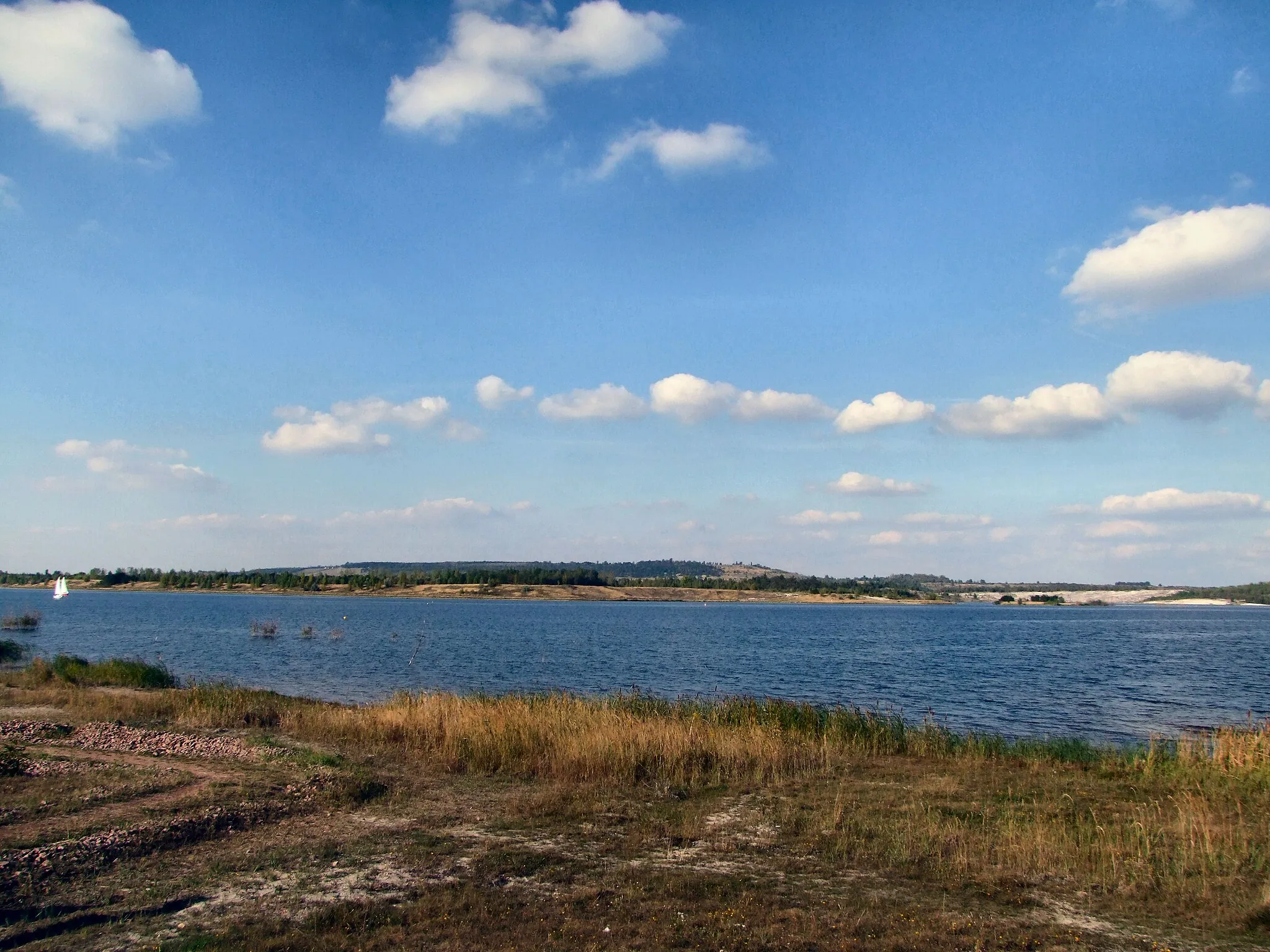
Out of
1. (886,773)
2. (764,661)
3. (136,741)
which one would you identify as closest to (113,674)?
(136,741)

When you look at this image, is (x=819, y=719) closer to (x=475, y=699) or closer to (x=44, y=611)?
(x=475, y=699)

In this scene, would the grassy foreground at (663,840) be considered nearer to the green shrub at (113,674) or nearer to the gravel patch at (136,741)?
the gravel patch at (136,741)

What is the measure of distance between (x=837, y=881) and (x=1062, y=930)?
2.56 m

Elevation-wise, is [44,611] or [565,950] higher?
[565,950]

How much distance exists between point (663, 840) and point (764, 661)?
40.5 meters

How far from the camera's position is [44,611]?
102 meters

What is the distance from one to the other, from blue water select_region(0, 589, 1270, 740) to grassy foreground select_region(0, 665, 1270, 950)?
11.5m

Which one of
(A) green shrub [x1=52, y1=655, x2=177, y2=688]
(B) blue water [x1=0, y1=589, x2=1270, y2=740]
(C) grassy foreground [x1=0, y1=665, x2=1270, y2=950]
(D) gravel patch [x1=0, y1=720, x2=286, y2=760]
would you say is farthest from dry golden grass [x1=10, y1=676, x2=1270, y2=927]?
(B) blue water [x1=0, y1=589, x2=1270, y2=740]

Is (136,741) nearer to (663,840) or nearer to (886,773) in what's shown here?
(663,840)

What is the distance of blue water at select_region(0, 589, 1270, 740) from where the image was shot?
33875 mm

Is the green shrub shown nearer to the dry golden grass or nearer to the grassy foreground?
the dry golden grass

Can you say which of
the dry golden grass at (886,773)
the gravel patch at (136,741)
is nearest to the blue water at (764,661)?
the dry golden grass at (886,773)

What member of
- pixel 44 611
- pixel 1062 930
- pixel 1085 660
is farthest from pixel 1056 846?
pixel 44 611

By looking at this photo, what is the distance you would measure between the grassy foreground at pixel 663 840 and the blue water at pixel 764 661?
37.6 feet
